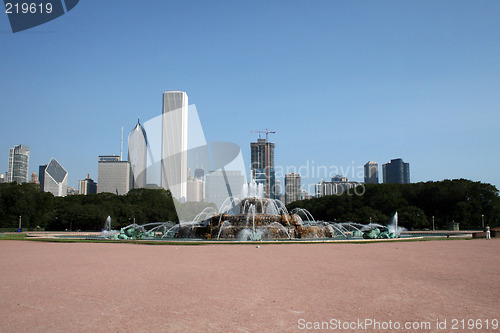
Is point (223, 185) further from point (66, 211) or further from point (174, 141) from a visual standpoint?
point (66, 211)

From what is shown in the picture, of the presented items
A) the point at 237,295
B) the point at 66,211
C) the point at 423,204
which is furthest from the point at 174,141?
the point at 237,295

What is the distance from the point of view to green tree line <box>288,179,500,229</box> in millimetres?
65812

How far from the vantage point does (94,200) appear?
284ft

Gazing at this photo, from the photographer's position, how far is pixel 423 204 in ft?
246

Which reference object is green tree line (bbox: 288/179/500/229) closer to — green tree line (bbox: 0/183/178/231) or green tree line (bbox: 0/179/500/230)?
green tree line (bbox: 0/179/500/230)

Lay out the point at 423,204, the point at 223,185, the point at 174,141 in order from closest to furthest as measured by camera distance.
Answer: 1. the point at 423,204
2. the point at 174,141
3. the point at 223,185

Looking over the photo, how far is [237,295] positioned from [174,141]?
489 feet

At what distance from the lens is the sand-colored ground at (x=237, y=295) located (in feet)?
24.4

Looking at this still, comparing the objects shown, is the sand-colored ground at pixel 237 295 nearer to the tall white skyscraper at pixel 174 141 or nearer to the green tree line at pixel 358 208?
the green tree line at pixel 358 208

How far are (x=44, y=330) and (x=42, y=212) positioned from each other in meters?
79.5

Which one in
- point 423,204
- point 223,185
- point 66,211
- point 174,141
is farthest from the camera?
point 223,185

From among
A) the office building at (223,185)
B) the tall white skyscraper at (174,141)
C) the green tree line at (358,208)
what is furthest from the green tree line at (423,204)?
the tall white skyscraper at (174,141)

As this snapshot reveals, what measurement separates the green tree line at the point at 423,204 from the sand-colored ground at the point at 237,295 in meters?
55.9

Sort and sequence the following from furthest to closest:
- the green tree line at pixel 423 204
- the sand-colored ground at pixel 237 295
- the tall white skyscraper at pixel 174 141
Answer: the tall white skyscraper at pixel 174 141 < the green tree line at pixel 423 204 < the sand-colored ground at pixel 237 295
